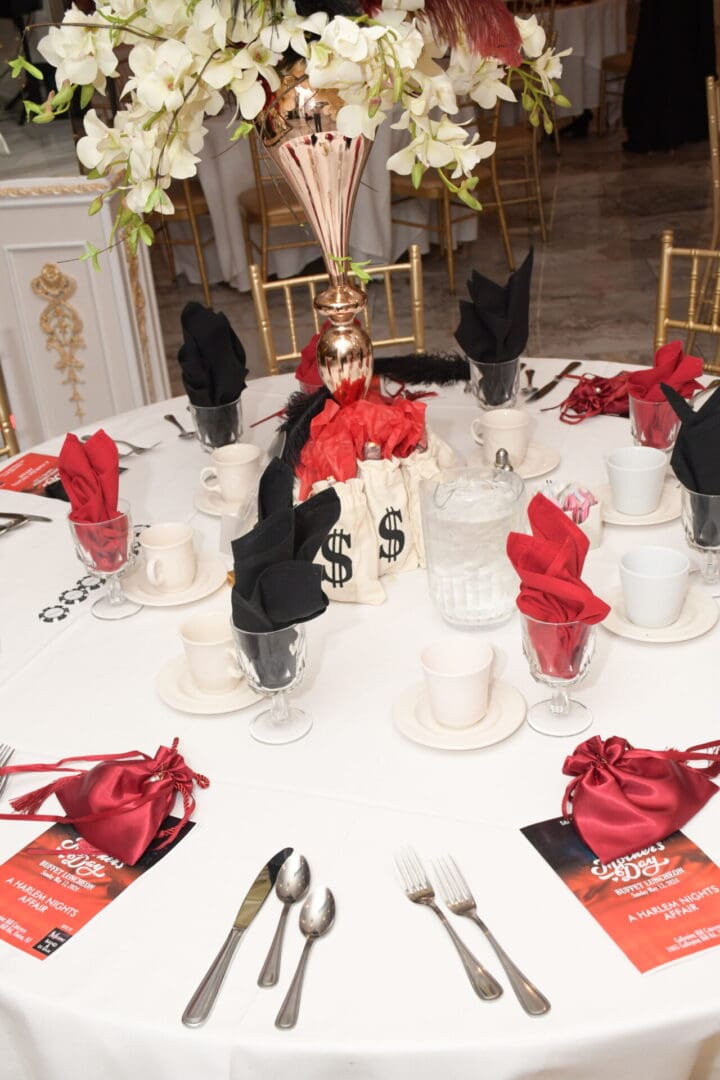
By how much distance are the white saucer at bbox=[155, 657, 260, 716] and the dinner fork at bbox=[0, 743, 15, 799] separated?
7.1 inches

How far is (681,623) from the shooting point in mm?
1327

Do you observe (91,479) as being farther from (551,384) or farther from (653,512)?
(551,384)

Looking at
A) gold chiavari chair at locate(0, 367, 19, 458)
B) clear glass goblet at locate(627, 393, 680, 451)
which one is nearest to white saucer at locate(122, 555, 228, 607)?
clear glass goblet at locate(627, 393, 680, 451)

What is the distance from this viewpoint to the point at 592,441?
6.19ft

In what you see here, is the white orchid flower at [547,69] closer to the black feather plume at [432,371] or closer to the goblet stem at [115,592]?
the black feather plume at [432,371]

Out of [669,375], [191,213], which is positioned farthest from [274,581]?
[191,213]

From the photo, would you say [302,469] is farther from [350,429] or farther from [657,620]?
[657,620]

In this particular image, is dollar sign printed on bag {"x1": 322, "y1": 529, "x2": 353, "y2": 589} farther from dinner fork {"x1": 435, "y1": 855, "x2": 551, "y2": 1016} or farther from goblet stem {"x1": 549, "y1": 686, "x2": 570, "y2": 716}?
dinner fork {"x1": 435, "y1": 855, "x2": 551, "y2": 1016}

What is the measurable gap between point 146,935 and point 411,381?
4.70ft

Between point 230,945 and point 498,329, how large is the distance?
3.95ft

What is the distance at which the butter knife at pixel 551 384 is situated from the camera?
208cm

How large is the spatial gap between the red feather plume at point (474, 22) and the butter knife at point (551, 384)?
0.79 metres

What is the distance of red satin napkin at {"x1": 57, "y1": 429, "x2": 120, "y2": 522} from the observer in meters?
1.45

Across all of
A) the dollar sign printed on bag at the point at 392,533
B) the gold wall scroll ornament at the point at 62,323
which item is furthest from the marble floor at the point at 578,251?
the dollar sign printed on bag at the point at 392,533
